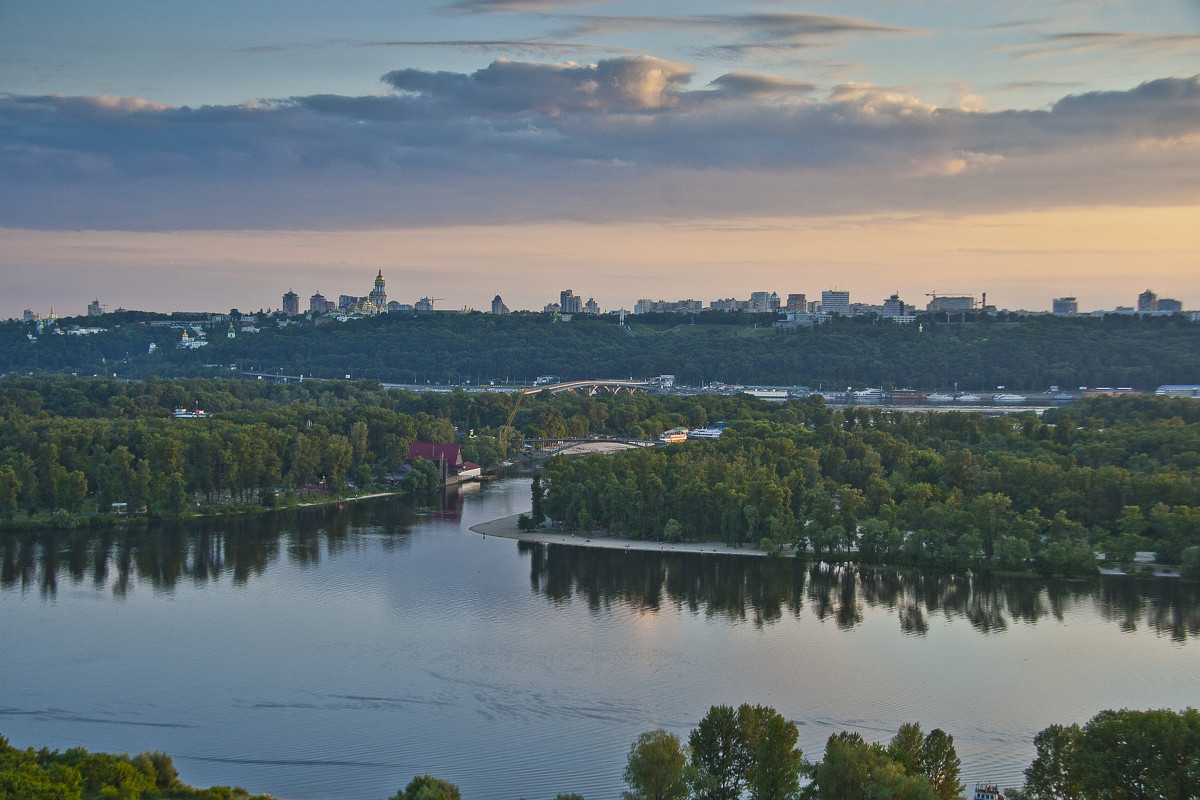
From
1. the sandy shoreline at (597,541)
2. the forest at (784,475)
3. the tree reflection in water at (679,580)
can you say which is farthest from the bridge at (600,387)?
the tree reflection in water at (679,580)

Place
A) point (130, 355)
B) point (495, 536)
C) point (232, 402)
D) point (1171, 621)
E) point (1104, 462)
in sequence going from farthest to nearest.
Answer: point (130, 355)
point (232, 402)
point (1104, 462)
point (495, 536)
point (1171, 621)

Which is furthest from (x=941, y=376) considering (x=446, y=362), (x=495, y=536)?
(x=495, y=536)

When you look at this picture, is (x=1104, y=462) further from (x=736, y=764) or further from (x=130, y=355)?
(x=130, y=355)

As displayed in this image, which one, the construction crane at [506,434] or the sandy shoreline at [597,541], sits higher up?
the construction crane at [506,434]

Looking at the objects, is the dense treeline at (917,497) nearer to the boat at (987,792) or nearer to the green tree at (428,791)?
the boat at (987,792)

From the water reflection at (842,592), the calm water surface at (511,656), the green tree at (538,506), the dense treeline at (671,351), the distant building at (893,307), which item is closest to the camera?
the calm water surface at (511,656)

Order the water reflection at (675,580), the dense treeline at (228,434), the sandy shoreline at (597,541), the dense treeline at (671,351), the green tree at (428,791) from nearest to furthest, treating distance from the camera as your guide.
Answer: the green tree at (428,791), the water reflection at (675,580), the sandy shoreline at (597,541), the dense treeline at (228,434), the dense treeline at (671,351)
